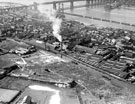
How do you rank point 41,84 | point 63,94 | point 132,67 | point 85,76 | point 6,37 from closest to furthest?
1. point 63,94
2. point 41,84
3. point 85,76
4. point 132,67
5. point 6,37

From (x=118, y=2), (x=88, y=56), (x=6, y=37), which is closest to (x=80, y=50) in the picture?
(x=88, y=56)

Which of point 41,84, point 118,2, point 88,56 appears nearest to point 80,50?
point 88,56

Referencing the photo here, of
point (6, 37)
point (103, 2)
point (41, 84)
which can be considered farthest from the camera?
point (103, 2)

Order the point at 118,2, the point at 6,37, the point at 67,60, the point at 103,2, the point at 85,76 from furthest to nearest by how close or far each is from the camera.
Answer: the point at 103,2
the point at 118,2
the point at 6,37
the point at 67,60
the point at 85,76

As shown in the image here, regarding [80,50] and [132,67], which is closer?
[132,67]

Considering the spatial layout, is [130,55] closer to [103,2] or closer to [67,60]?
[67,60]

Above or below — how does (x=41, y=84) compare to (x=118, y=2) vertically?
below

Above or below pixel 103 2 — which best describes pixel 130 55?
below

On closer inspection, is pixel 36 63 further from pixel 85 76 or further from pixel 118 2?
pixel 118 2

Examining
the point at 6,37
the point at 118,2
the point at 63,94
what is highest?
the point at 118,2
